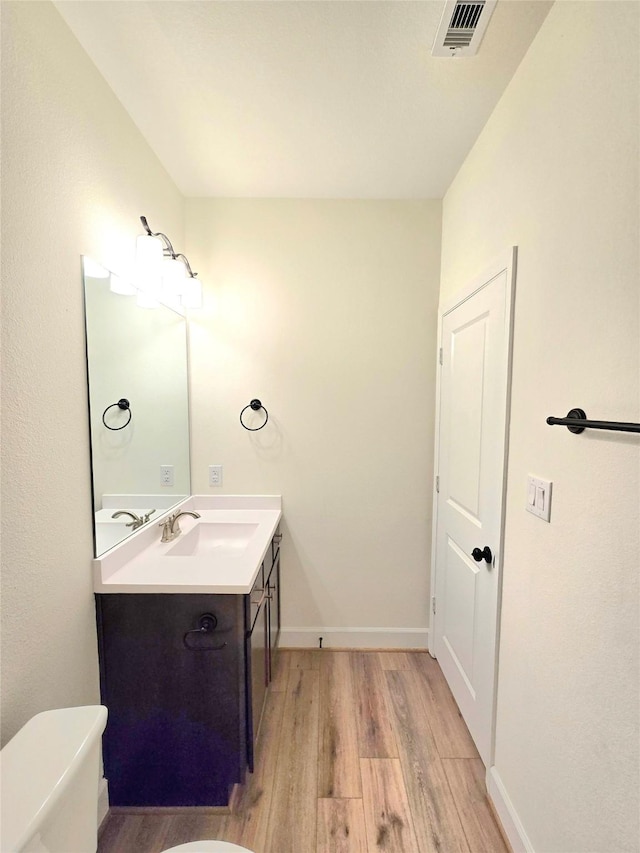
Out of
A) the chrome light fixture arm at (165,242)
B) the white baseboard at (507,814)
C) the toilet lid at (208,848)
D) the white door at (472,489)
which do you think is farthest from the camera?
the chrome light fixture arm at (165,242)

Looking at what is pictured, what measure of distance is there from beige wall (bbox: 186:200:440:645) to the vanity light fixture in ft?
0.70

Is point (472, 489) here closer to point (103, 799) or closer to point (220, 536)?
point (220, 536)

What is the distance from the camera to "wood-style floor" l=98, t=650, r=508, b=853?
128 cm

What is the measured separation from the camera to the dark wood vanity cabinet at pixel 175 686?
131 centimetres

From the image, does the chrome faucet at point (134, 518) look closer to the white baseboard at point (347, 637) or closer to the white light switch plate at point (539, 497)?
the white baseboard at point (347, 637)

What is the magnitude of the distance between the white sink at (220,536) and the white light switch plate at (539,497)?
4.25ft

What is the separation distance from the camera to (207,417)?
7.14 feet

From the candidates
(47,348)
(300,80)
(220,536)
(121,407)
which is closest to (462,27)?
(300,80)

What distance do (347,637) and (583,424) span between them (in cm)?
198

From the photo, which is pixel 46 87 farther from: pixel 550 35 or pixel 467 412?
pixel 467 412

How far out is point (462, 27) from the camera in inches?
44.2

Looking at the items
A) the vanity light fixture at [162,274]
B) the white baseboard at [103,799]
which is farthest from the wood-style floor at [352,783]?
the vanity light fixture at [162,274]

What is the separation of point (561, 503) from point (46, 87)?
191cm

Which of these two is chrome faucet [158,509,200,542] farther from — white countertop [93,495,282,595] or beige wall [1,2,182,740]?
beige wall [1,2,182,740]
